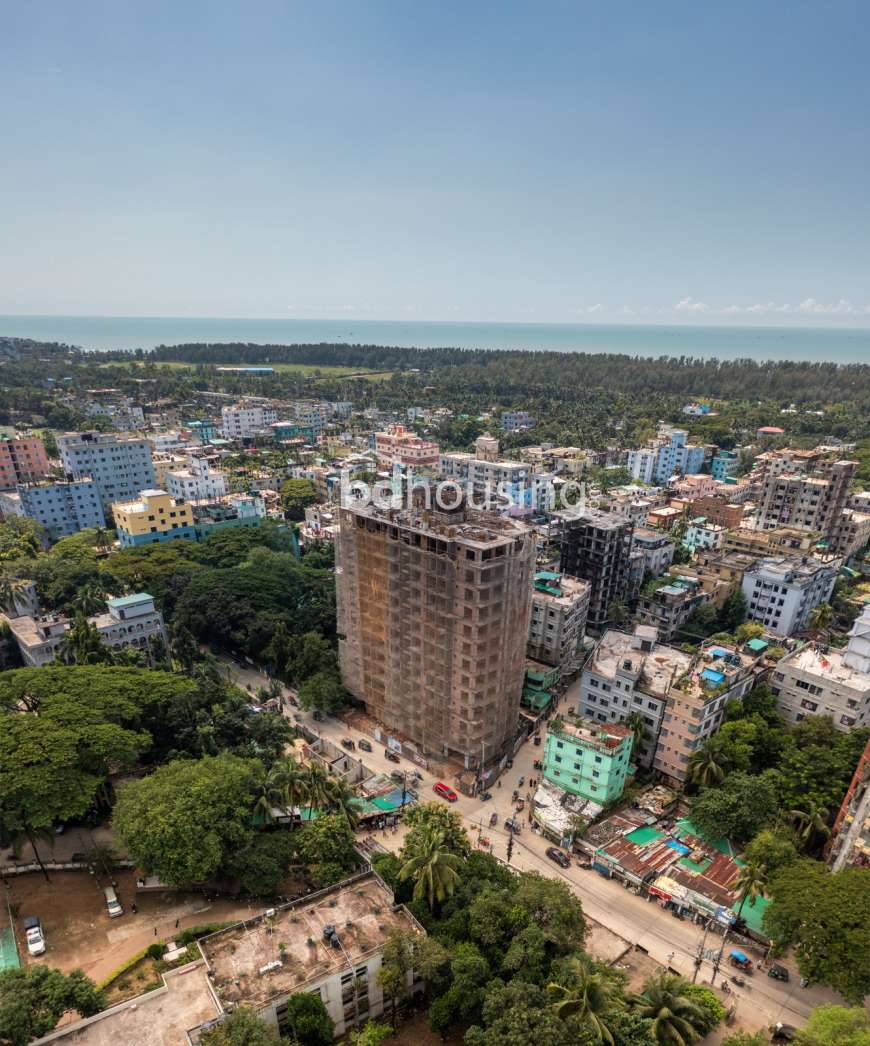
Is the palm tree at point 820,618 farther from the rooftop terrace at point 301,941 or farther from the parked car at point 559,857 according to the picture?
the rooftop terrace at point 301,941

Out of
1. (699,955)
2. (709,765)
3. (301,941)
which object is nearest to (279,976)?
(301,941)

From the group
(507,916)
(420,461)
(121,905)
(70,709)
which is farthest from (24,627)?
(420,461)

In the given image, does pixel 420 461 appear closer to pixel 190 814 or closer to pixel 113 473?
pixel 113 473

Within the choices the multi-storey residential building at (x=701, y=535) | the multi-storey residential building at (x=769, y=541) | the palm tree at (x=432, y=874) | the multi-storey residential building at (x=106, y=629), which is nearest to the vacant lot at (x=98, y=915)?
the palm tree at (x=432, y=874)

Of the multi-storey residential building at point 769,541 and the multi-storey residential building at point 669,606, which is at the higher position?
the multi-storey residential building at point 769,541

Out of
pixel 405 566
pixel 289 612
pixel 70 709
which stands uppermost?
pixel 405 566

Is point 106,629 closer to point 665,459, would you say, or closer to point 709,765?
point 709,765

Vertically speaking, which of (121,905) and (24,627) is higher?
(24,627)
